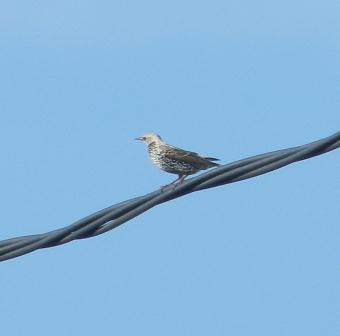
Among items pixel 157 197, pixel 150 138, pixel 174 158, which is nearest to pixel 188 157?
pixel 174 158

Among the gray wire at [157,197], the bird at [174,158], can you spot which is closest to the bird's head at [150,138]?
the bird at [174,158]

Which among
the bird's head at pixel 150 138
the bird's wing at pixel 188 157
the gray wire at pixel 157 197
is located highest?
the bird's head at pixel 150 138

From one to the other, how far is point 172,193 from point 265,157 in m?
0.65

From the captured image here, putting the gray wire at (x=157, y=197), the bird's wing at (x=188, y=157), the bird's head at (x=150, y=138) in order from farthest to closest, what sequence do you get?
Answer: the bird's head at (x=150, y=138) → the bird's wing at (x=188, y=157) → the gray wire at (x=157, y=197)

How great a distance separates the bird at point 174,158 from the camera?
42.6 ft

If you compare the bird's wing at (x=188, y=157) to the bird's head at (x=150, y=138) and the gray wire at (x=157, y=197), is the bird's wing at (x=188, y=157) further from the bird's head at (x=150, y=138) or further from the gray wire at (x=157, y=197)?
the gray wire at (x=157, y=197)

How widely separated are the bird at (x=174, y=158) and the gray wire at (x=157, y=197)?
3578mm

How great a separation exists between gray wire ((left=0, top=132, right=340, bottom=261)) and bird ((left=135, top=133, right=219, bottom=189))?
3578mm

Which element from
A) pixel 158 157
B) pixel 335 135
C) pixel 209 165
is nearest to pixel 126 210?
pixel 335 135

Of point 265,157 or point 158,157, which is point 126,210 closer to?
point 265,157

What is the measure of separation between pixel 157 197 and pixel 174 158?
16.8 ft

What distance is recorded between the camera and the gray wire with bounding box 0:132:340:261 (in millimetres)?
8383

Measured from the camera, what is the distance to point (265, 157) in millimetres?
8500

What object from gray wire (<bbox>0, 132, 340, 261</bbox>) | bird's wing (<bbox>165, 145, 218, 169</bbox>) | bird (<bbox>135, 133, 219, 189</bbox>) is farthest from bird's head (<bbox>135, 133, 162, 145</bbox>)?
gray wire (<bbox>0, 132, 340, 261</bbox>)
